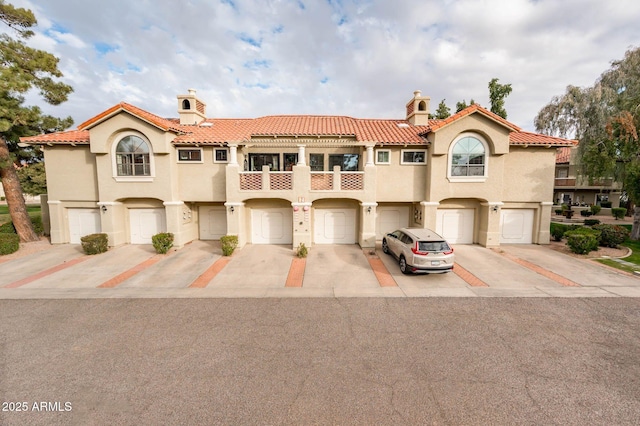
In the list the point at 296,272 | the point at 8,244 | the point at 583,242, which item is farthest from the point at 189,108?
the point at 583,242

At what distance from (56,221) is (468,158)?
26.1 m

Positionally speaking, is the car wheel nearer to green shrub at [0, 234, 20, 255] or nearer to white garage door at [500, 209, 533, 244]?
white garage door at [500, 209, 533, 244]

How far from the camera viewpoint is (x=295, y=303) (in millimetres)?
8602

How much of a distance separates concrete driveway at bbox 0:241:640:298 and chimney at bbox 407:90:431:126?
10114mm

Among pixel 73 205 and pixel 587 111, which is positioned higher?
pixel 587 111

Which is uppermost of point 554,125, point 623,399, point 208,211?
point 554,125

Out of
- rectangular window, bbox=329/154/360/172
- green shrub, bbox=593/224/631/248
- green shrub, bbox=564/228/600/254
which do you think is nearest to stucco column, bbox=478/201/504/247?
green shrub, bbox=564/228/600/254

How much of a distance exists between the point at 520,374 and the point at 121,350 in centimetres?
919

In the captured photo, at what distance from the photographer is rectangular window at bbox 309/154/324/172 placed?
17.0 metres

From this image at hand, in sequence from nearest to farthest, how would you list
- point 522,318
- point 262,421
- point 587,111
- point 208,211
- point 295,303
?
point 262,421 → point 522,318 → point 295,303 → point 208,211 → point 587,111

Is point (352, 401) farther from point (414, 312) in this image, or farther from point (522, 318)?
point (522, 318)

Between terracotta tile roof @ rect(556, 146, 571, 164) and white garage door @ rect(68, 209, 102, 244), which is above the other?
terracotta tile roof @ rect(556, 146, 571, 164)

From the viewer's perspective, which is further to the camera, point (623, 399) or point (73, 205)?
point (73, 205)

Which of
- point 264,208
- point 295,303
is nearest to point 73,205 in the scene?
point 264,208
